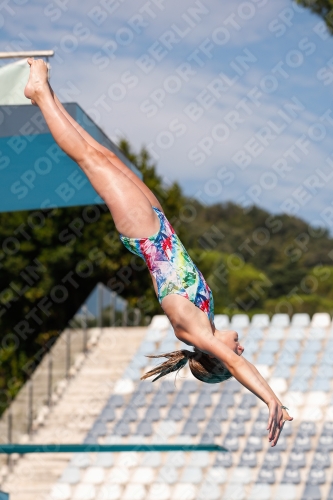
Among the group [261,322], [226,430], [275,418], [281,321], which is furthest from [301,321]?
[275,418]

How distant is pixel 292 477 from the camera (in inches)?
470

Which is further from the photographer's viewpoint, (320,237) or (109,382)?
(320,237)

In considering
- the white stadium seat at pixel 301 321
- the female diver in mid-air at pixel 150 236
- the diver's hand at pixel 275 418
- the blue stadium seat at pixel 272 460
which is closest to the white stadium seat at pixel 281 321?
the white stadium seat at pixel 301 321

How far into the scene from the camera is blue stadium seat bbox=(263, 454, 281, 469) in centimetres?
1221

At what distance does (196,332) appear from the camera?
4391 millimetres

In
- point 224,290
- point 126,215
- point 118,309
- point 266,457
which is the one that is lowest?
point 224,290

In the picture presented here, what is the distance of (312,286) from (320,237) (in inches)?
208

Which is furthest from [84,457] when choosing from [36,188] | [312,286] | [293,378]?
[312,286]

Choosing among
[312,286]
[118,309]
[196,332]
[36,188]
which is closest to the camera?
[196,332]

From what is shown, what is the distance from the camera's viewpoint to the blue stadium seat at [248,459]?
12.4 meters

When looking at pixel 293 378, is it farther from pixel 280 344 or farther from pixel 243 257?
pixel 243 257

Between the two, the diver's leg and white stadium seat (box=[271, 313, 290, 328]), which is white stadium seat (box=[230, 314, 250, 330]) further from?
the diver's leg

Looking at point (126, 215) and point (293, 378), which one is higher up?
point (126, 215)

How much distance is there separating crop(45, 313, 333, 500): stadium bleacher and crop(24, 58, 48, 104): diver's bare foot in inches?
334
